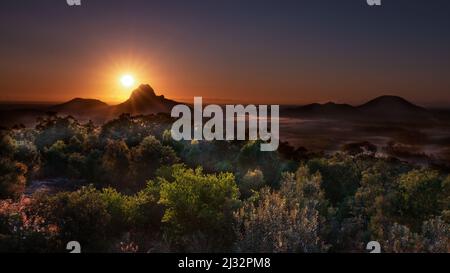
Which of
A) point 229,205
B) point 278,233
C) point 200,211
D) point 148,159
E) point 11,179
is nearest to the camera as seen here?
point 278,233

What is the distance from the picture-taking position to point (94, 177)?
18.9m

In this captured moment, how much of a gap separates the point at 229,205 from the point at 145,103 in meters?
8.13

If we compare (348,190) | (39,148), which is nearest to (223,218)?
(348,190)

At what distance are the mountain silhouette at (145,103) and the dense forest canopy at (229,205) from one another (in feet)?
6.11

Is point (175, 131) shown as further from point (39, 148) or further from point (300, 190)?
point (300, 190)

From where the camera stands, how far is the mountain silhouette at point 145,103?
51.1 feet

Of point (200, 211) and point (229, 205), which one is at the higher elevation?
point (229, 205)

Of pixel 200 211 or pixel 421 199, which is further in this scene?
pixel 421 199

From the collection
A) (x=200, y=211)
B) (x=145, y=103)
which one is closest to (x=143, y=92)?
(x=145, y=103)

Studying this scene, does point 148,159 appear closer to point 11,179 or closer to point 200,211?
point 11,179

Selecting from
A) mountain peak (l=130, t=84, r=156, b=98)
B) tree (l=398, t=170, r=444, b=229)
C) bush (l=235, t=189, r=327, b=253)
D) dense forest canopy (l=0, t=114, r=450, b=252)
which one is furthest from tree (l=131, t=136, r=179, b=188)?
tree (l=398, t=170, r=444, b=229)

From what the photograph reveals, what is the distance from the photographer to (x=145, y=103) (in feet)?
59.4

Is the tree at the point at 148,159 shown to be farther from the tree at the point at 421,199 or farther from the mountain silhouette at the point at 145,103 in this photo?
the tree at the point at 421,199

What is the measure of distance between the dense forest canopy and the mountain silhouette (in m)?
1.86
